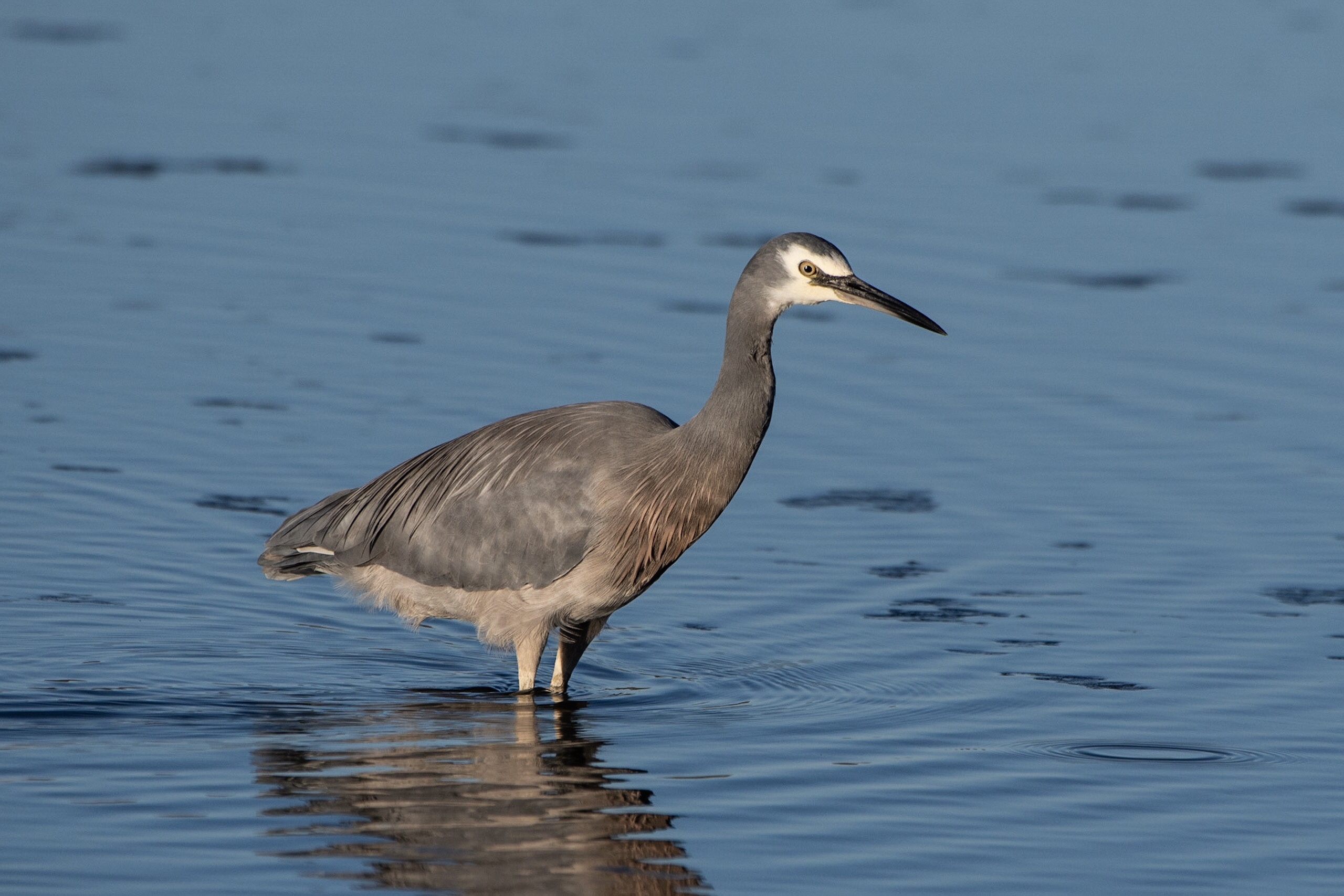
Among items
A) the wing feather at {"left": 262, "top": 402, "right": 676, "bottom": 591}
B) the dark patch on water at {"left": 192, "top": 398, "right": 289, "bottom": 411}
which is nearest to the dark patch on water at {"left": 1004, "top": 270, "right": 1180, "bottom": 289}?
the dark patch on water at {"left": 192, "top": 398, "right": 289, "bottom": 411}

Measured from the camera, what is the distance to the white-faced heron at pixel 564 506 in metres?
9.03

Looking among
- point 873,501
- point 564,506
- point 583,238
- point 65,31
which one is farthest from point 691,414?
point 65,31

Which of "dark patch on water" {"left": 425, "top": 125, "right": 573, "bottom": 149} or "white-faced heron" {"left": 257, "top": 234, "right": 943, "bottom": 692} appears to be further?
"dark patch on water" {"left": 425, "top": 125, "right": 573, "bottom": 149}

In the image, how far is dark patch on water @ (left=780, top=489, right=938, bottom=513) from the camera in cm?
1201

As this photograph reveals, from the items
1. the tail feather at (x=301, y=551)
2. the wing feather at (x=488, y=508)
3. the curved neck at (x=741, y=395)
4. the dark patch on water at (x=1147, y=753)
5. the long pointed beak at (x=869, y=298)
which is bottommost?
the dark patch on water at (x=1147, y=753)

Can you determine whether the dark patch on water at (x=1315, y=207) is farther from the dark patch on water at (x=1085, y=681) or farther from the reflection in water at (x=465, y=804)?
the reflection in water at (x=465, y=804)

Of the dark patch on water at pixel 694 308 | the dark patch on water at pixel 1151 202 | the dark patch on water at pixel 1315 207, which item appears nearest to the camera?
the dark patch on water at pixel 694 308

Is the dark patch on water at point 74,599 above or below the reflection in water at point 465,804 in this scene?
above

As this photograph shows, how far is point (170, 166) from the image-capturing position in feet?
58.7

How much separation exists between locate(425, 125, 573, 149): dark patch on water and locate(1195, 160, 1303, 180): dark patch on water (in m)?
5.89

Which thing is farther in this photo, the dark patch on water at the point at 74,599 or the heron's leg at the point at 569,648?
the dark patch on water at the point at 74,599

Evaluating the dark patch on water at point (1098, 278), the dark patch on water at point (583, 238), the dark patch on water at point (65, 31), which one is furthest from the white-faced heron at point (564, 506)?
the dark patch on water at point (65, 31)

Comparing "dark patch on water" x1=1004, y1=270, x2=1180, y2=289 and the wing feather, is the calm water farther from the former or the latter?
the wing feather

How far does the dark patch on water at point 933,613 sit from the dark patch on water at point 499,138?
9142 millimetres
